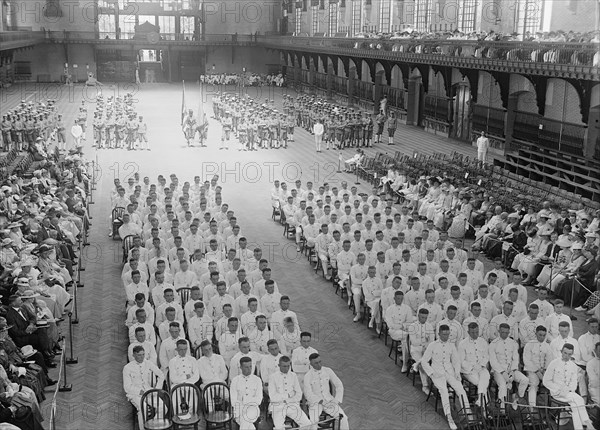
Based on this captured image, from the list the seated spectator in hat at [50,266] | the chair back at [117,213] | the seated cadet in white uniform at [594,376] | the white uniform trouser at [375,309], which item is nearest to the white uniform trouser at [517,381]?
the seated cadet in white uniform at [594,376]

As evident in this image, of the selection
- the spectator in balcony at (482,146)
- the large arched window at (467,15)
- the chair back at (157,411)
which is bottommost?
the chair back at (157,411)

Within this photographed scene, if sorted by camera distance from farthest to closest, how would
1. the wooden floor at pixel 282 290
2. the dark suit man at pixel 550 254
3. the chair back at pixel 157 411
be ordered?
the dark suit man at pixel 550 254, the wooden floor at pixel 282 290, the chair back at pixel 157 411

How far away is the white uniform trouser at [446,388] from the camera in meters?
9.84

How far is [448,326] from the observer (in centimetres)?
1028

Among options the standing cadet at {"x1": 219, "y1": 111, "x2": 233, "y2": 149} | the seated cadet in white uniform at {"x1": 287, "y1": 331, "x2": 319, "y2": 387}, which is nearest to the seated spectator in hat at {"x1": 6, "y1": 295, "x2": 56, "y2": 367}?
the seated cadet in white uniform at {"x1": 287, "y1": 331, "x2": 319, "y2": 387}

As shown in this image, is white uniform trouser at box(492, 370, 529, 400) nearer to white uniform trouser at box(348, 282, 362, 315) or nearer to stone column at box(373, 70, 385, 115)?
white uniform trouser at box(348, 282, 362, 315)

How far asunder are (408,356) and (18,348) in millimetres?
5758

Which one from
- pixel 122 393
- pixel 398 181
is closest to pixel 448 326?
pixel 122 393

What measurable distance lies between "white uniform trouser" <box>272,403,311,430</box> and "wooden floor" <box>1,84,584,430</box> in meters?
1.01

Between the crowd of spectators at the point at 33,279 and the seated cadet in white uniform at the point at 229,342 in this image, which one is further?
the seated cadet in white uniform at the point at 229,342

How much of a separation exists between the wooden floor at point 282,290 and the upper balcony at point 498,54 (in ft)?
13.3

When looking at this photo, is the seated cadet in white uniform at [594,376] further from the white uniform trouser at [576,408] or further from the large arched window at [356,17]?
the large arched window at [356,17]

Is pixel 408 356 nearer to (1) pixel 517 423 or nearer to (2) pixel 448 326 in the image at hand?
(2) pixel 448 326

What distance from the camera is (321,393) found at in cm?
954
